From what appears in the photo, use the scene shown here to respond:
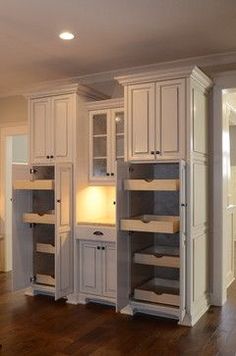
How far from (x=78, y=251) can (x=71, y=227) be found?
29 centimetres

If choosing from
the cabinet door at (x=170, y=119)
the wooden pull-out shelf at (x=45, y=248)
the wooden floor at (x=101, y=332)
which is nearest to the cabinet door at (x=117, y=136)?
the cabinet door at (x=170, y=119)

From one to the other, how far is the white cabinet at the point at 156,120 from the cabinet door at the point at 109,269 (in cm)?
101

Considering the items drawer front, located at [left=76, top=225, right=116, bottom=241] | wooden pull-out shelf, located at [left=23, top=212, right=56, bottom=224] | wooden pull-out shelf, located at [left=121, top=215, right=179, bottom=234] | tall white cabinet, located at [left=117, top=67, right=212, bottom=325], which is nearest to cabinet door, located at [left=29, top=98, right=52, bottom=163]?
wooden pull-out shelf, located at [left=23, top=212, right=56, bottom=224]

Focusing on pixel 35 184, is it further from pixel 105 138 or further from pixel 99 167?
pixel 105 138

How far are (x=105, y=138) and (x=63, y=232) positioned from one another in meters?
1.17

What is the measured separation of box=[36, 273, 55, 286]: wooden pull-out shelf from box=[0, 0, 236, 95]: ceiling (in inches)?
98.2

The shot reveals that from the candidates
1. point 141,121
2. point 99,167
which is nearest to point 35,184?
point 99,167

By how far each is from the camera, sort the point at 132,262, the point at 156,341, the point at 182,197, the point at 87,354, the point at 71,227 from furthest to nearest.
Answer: the point at 71,227 < the point at 132,262 < the point at 182,197 < the point at 156,341 < the point at 87,354

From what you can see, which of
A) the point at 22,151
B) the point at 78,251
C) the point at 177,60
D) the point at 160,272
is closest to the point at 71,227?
the point at 78,251

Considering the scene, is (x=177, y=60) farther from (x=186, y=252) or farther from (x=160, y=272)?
(x=160, y=272)

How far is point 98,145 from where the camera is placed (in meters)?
4.36

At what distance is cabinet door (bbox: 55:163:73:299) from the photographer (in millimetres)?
3961

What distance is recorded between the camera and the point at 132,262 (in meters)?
3.88

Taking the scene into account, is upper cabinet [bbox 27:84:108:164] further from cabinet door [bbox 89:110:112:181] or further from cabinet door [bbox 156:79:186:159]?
Result: cabinet door [bbox 156:79:186:159]
